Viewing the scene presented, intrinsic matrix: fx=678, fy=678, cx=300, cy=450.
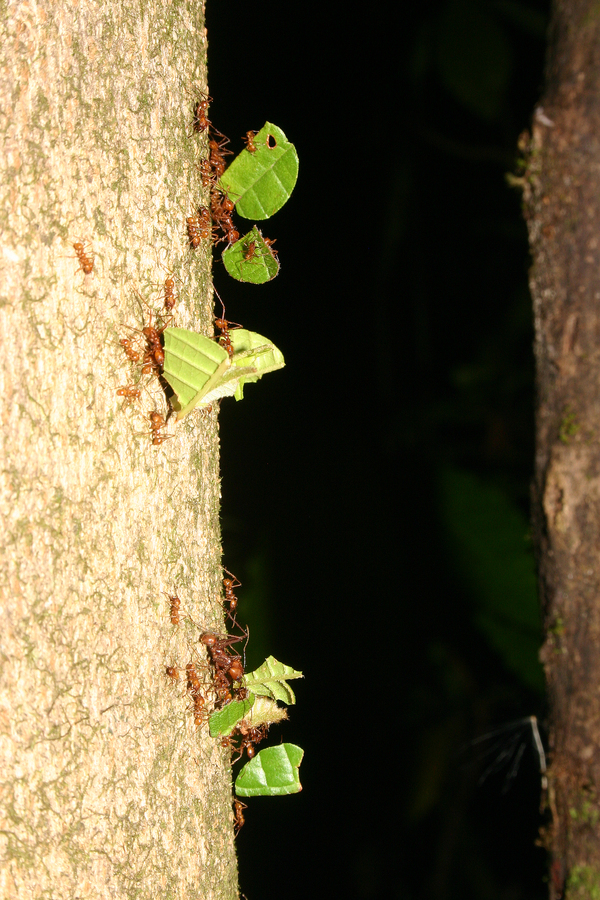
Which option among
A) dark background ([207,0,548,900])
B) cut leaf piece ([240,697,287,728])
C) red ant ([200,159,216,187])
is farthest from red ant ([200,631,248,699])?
dark background ([207,0,548,900])

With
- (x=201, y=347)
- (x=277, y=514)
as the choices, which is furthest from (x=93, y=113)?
(x=277, y=514)

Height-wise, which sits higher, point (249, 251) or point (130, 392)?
point (249, 251)

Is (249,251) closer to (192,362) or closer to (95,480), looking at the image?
(192,362)

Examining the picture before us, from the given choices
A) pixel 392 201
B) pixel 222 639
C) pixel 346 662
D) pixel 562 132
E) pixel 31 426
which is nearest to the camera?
pixel 31 426

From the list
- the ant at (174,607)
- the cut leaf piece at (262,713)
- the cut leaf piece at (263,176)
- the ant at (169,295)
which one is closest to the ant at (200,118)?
the cut leaf piece at (263,176)

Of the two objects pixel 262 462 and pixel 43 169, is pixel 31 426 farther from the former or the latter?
pixel 262 462

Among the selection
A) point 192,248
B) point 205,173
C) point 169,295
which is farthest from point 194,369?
point 205,173
